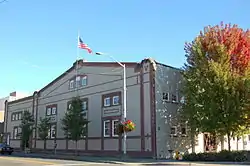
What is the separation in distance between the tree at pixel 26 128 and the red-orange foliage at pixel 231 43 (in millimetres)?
27512

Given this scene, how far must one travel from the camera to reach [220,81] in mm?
29281

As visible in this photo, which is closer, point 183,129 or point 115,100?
point 183,129

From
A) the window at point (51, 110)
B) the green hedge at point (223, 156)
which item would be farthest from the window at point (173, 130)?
the window at point (51, 110)

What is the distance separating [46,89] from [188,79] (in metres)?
24.0

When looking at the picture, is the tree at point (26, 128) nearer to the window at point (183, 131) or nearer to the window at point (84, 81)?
the window at point (84, 81)

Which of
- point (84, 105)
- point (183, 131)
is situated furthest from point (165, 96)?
point (84, 105)

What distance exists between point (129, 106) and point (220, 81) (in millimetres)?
10040

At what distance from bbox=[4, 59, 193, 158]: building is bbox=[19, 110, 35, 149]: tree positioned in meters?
3.32

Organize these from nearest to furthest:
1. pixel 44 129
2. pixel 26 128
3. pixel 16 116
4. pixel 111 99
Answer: pixel 111 99, pixel 44 129, pixel 26 128, pixel 16 116

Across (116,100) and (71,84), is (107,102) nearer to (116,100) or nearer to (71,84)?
(116,100)

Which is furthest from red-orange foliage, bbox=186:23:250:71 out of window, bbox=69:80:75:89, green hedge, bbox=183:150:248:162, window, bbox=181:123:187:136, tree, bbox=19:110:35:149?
tree, bbox=19:110:35:149

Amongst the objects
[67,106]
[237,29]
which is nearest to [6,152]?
[67,106]

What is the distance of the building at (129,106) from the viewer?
33469 millimetres

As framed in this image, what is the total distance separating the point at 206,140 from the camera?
3800 cm
